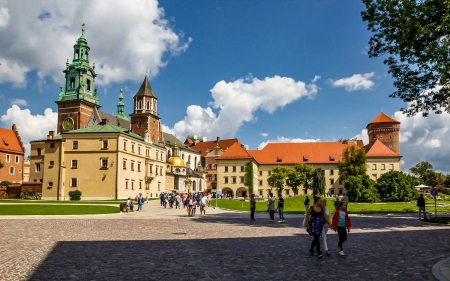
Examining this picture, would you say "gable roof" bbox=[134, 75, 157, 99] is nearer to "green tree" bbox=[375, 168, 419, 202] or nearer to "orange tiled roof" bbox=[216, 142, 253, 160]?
"orange tiled roof" bbox=[216, 142, 253, 160]

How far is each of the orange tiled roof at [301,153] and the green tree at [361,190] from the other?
94.5ft

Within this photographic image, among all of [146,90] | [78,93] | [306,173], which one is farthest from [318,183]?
[78,93]

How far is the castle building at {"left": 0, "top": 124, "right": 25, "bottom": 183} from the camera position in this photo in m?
85.7

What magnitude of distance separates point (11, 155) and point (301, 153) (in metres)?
72.3

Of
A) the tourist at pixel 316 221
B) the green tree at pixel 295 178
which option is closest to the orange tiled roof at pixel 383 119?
the green tree at pixel 295 178

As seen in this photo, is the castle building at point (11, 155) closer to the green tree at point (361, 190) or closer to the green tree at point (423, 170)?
the green tree at point (361, 190)

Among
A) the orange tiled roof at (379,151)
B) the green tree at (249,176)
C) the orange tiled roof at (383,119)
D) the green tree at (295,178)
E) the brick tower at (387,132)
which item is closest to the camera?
the green tree at (249,176)

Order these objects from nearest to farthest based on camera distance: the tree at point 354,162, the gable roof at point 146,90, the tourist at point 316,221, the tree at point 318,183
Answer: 1. the tourist at point 316,221
2. the tree at point 354,162
3. the tree at point 318,183
4. the gable roof at point 146,90

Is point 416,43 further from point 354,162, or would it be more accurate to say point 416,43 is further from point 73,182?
point 354,162

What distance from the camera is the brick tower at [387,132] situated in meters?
106

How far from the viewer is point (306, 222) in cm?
1211

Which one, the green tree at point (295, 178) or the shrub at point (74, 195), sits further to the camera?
the green tree at point (295, 178)

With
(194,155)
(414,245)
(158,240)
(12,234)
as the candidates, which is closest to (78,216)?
(12,234)

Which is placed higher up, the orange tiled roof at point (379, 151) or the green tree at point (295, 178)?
the orange tiled roof at point (379, 151)
